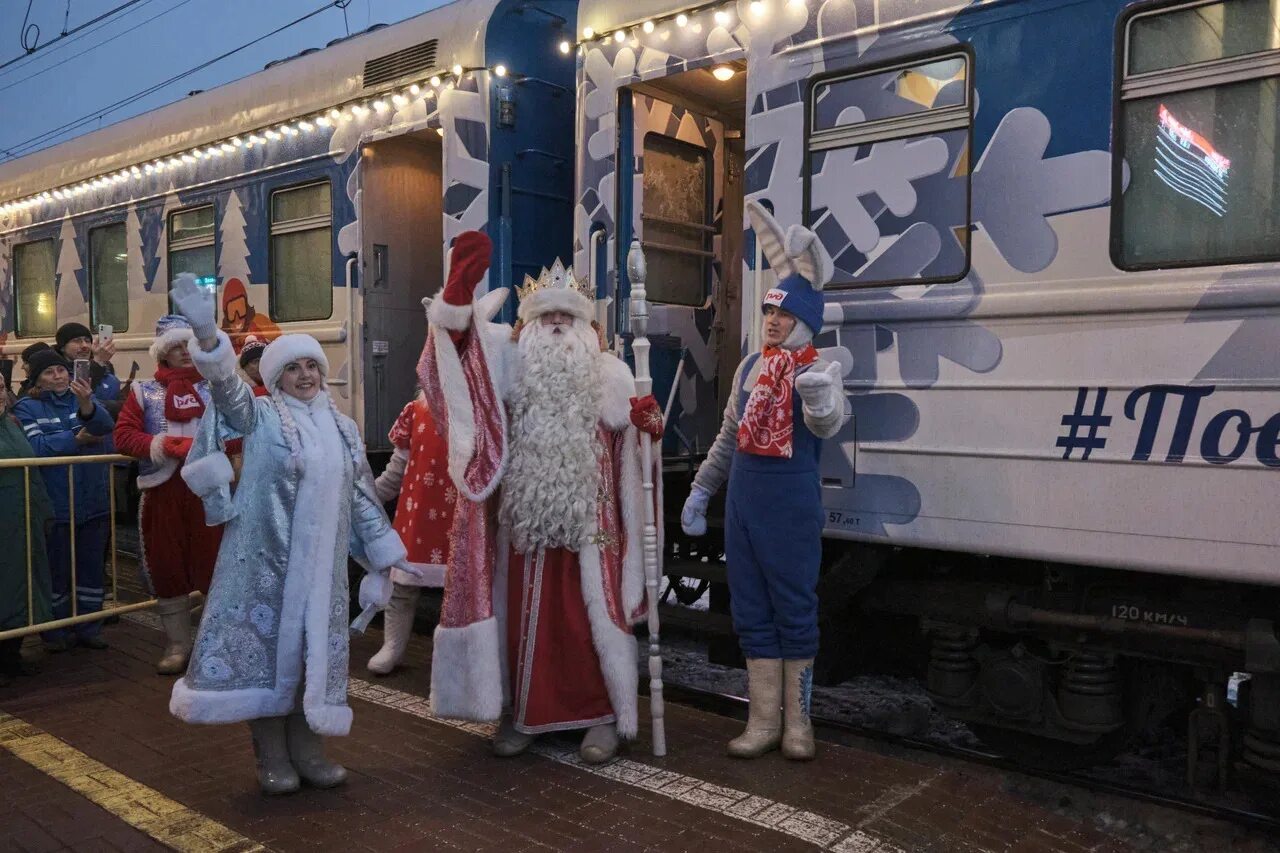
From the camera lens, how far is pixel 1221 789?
12.6 feet

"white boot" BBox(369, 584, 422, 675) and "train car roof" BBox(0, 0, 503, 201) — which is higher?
"train car roof" BBox(0, 0, 503, 201)

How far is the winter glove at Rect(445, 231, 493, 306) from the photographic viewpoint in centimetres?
390

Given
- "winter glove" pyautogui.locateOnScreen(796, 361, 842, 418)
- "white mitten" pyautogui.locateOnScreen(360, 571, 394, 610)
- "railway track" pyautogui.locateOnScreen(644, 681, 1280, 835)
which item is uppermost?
"winter glove" pyautogui.locateOnScreen(796, 361, 842, 418)

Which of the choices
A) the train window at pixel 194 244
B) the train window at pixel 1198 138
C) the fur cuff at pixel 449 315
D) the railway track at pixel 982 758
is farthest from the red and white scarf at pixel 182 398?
the train window at pixel 1198 138

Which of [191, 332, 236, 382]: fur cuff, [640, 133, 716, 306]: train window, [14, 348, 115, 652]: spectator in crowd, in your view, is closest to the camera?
[191, 332, 236, 382]: fur cuff

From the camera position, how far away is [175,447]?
201 inches

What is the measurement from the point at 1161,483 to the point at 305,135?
5483 millimetres

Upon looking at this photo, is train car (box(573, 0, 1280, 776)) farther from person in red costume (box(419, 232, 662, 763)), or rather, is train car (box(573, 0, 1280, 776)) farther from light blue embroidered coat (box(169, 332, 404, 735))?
light blue embroidered coat (box(169, 332, 404, 735))

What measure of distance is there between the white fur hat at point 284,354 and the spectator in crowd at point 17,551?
96.0 inches

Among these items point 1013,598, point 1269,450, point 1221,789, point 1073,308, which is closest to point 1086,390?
point 1073,308

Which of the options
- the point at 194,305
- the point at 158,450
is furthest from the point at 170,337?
the point at 194,305

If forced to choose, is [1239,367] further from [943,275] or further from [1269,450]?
[943,275]

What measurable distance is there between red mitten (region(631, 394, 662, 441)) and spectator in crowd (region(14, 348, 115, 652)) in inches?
136

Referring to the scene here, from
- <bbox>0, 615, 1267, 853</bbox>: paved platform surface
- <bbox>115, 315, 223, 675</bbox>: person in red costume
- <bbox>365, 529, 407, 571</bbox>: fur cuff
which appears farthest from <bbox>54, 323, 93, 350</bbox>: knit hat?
<bbox>365, 529, 407, 571</bbox>: fur cuff
